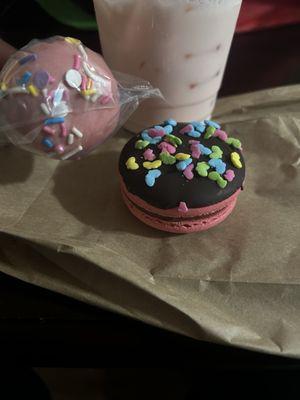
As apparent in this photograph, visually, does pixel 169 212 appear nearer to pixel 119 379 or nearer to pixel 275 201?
pixel 275 201

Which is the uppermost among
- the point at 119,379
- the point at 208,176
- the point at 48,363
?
the point at 208,176

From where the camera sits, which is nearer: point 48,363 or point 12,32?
point 48,363

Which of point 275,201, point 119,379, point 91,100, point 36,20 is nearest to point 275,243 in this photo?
point 275,201

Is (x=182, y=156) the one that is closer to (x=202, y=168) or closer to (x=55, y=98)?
(x=202, y=168)

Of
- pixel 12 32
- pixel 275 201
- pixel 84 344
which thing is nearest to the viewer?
pixel 84 344

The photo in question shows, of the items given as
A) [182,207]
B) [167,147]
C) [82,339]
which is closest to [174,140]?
[167,147]

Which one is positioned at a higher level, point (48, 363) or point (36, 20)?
point (36, 20)
